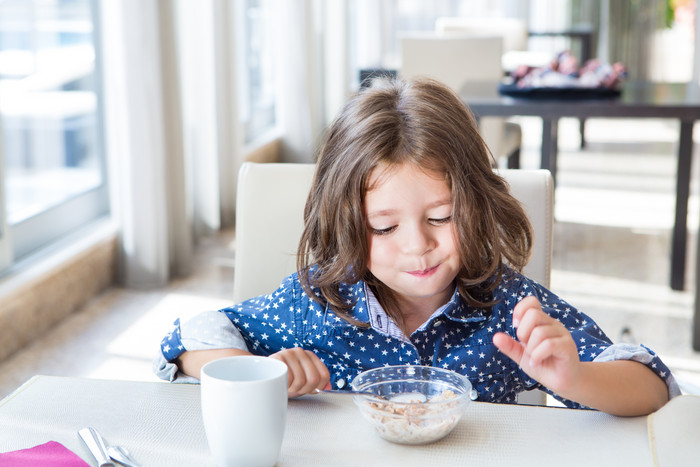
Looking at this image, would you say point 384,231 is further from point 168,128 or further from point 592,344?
point 168,128

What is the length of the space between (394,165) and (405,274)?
0.12 metres

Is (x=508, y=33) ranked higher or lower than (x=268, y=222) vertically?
higher

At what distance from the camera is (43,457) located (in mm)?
647

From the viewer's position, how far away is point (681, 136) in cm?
277

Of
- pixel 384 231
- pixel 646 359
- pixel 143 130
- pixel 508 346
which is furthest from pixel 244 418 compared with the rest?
pixel 143 130

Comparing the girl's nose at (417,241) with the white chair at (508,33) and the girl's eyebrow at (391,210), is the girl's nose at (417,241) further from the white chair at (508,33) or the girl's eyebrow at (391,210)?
the white chair at (508,33)

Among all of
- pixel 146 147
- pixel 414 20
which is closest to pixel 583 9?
pixel 414 20

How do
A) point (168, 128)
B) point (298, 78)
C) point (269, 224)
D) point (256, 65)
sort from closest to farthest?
1. point (269, 224)
2. point (168, 128)
3. point (298, 78)
4. point (256, 65)

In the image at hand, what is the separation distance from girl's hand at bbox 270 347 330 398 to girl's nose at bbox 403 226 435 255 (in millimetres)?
150

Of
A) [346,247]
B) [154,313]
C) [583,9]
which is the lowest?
[154,313]

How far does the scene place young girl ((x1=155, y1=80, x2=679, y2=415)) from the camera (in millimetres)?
885

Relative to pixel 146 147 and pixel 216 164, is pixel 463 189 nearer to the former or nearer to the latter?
pixel 146 147

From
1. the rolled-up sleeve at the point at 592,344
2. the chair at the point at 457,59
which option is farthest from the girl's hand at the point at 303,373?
the chair at the point at 457,59

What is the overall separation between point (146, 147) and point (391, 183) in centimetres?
205
